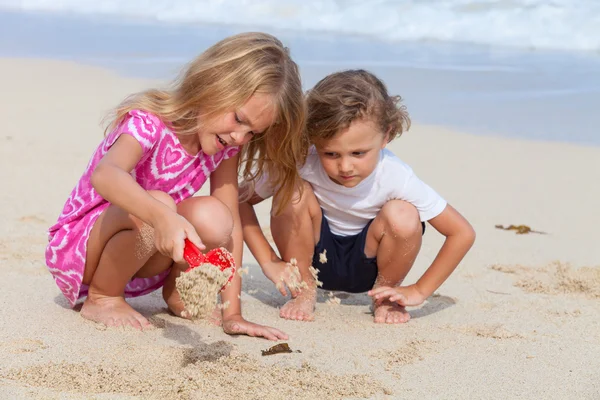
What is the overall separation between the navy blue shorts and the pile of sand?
2.97ft

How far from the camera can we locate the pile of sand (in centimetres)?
223

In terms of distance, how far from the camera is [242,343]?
2643 mm

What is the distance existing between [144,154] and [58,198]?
76.1 inches

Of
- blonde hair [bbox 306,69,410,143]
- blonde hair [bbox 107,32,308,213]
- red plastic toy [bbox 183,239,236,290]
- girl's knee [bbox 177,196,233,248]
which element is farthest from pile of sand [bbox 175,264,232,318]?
blonde hair [bbox 306,69,410,143]

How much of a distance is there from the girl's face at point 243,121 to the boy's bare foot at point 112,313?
2.21 feet

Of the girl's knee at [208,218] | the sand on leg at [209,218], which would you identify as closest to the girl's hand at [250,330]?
the sand on leg at [209,218]

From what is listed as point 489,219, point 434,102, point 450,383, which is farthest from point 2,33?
point 450,383

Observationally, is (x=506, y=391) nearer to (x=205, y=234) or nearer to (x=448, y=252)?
(x=448, y=252)

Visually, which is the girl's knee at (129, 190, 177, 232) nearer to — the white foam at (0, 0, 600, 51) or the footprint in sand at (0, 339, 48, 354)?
the footprint in sand at (0, 339, 48, 354)

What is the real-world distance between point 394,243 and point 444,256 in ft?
0.64

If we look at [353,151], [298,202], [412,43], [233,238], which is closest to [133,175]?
[233,238]

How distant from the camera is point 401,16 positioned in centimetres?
1352

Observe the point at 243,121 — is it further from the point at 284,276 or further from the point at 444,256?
the point at 444,256

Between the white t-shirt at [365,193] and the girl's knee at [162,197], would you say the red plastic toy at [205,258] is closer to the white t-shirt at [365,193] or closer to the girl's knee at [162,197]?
the girl's knee at [162,197]
